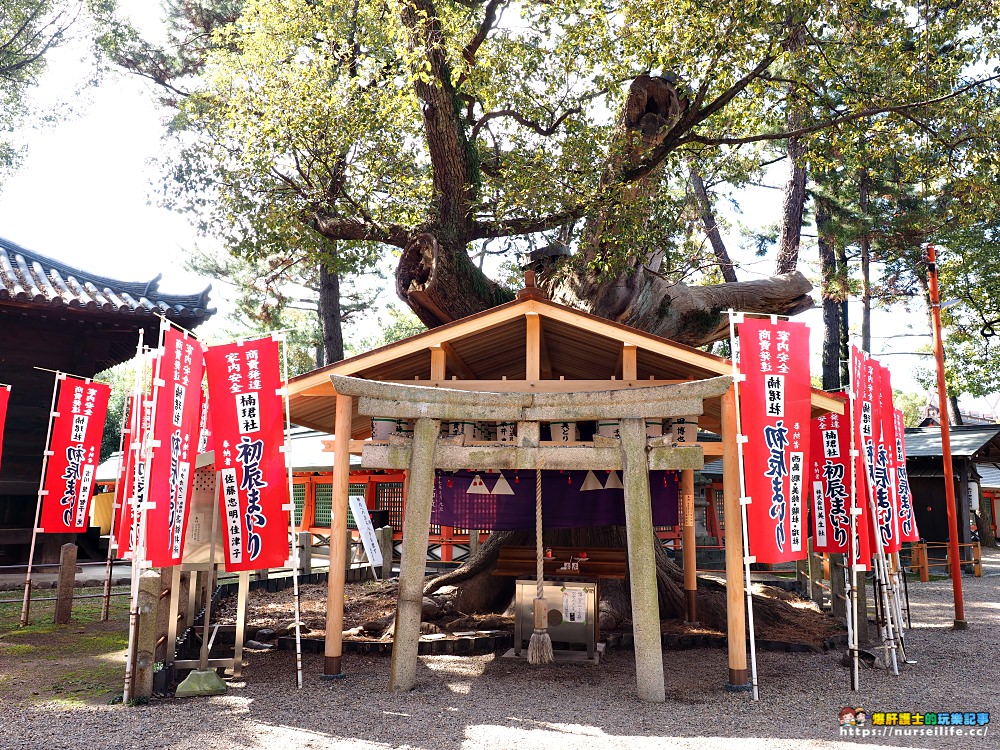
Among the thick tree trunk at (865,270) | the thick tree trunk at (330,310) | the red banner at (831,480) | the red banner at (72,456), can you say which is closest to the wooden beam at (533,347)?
the red banner at (831,480)

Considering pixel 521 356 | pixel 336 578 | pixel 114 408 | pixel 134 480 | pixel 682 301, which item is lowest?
pixel 336 578

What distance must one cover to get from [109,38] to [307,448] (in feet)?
38.1

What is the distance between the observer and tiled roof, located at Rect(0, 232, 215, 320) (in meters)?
12.0

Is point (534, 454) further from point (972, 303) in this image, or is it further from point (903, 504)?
point (972, 303)

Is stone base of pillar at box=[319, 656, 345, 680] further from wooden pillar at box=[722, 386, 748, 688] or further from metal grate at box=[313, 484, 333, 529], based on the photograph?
metal grate at box=[313, 484, 333, 529]

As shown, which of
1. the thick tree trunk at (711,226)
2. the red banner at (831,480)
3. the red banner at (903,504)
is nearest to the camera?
the red banner at (831,480)

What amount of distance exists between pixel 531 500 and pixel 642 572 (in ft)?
13.5

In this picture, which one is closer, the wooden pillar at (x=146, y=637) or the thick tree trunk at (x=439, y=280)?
the wooden pillar at (x=146, y=637)

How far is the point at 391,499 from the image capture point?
20531 mm

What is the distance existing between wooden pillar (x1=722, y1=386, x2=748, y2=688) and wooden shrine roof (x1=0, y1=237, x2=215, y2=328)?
919cm

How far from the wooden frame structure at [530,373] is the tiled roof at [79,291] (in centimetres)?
428

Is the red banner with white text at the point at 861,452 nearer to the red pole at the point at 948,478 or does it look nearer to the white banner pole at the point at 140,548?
the red pole at the point at 948,478

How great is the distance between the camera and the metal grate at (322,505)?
69.9 ft

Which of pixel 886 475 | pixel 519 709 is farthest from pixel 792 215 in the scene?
pixel 519 709
